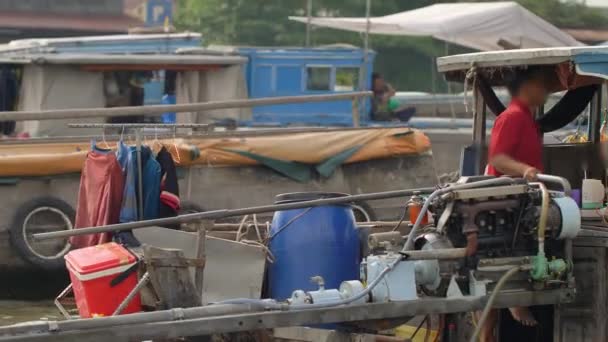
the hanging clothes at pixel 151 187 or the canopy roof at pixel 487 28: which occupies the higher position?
the canopy roof at pixel 487 28

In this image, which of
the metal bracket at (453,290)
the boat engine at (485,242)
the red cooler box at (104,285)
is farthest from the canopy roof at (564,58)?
the red cooler box at (104,285)

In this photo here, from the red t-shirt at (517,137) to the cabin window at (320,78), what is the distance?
1344 cm

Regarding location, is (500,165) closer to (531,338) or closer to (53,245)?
(531,338)

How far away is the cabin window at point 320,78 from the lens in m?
19.6

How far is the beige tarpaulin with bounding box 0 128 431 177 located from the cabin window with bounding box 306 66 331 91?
6.98 m

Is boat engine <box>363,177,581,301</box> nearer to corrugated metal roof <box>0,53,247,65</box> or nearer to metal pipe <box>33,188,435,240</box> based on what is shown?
metal pipe <box>33,188,435,240</box>

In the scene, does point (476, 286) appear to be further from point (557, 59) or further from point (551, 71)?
point (551, 71)

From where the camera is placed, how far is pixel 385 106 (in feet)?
64.3

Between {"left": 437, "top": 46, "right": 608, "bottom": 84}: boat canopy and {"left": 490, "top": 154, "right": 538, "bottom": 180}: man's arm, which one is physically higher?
{"left": 437, "top": 46, "right": 608, "bottom": 84}: boat canopy

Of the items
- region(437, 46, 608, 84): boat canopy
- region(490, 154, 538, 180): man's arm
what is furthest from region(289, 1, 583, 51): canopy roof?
region(490, 154, 538, 180): man's arm

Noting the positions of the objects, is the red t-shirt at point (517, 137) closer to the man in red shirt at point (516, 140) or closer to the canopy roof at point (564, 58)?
the man in red shirt at point (516, 140)

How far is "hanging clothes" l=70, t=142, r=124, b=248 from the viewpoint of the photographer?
808 cm

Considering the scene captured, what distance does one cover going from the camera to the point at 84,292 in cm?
607

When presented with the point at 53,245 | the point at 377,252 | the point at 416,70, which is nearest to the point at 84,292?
the point at 377,252
